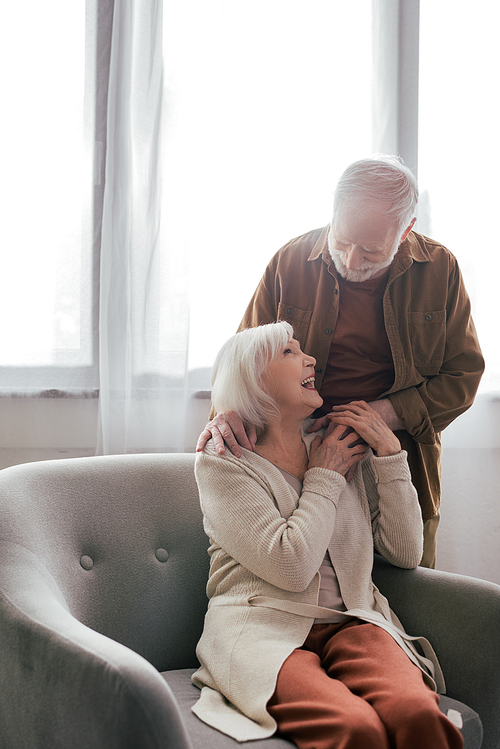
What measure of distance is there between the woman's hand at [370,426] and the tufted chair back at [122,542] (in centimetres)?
47

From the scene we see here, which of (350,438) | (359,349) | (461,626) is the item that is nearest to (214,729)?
(461,626)

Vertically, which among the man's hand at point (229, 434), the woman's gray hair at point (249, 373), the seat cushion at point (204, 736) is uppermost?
the woman's gray hair at point (249, 373)

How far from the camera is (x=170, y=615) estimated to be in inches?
57.0

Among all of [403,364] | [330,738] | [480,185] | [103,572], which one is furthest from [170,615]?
[480,185]

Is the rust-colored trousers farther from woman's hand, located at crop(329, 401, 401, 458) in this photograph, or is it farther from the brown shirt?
the brown shirt

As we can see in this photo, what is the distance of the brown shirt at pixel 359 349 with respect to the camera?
5.30 feet

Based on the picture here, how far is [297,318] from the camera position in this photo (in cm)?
167

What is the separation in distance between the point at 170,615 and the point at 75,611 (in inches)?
10.0

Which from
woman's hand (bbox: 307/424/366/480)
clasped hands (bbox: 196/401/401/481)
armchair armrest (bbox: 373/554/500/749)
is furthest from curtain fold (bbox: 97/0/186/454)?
armchair armrest (bbox: 373/554/500/749)

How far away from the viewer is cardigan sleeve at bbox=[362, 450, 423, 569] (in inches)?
55.9

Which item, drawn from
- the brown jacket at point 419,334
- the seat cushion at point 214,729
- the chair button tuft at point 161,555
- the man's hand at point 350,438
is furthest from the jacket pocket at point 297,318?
the seat cushion at point 214,729

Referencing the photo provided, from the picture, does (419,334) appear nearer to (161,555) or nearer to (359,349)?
(359,349)

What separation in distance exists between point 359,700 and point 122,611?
0.59 m

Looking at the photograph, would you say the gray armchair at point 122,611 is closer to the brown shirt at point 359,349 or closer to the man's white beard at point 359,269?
the brown shirt at point 359,349
